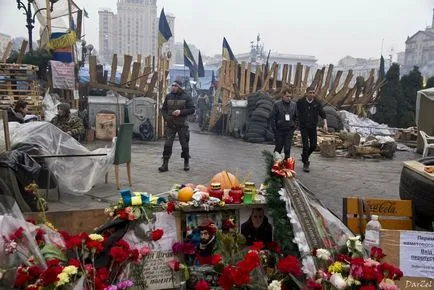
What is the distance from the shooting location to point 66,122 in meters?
11.9

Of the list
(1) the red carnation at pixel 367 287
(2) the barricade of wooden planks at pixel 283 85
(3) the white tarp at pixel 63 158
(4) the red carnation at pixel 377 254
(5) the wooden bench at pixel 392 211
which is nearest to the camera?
(1) the red carnation at pixel 367 287

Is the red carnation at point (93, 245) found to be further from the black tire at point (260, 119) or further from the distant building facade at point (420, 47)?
the distant building facade at point (420, 47)

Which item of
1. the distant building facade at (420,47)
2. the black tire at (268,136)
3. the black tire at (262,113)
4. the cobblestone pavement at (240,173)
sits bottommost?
the cobblestone pavement at (240,173)

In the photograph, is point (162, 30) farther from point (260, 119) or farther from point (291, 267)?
point (291, 267)

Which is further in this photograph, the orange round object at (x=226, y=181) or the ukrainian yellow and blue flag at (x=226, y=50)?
the ukrainian yellow and blue flag at (x=226, y=50)

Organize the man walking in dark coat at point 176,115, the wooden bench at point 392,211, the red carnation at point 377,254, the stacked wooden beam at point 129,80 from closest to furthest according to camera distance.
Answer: the red carnation at point 377,254 < the wooden bench at point 392,211 < the man walking in dark coat at point 176,115 < the stacked wooden beam at point 129,80

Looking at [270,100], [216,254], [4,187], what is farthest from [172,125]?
[270,100]

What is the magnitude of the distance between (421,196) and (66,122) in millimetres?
9812

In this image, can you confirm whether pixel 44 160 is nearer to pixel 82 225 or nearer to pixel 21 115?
pixel 82 225

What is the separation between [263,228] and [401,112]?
19619mm

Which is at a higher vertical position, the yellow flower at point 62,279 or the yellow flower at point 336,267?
the yellow flower at point 336,267

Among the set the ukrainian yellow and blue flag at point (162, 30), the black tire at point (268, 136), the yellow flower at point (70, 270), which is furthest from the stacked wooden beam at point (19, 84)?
the yellow flower at point (70, 270)

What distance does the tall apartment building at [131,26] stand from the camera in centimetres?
4603

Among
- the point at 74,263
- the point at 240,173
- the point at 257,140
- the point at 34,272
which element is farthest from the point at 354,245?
the point at 257,140
